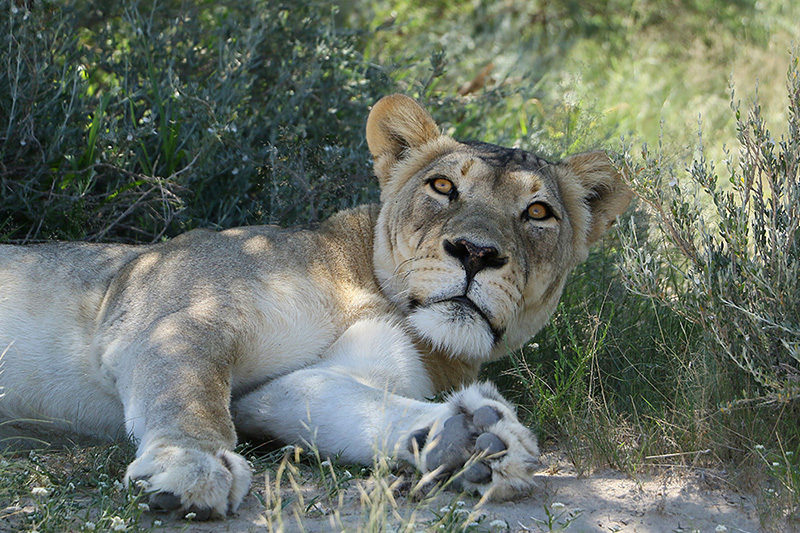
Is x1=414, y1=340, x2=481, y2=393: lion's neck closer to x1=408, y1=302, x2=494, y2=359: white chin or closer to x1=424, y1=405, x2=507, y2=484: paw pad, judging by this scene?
x1=408, y1=302, x2=494, y2=359: white chin

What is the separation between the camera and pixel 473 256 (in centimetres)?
362

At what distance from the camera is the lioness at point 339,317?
3.05 meters

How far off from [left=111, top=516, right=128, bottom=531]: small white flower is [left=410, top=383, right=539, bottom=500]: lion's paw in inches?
36.5

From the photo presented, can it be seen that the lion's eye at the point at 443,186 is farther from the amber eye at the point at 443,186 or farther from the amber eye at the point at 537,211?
the amber eye at the point at 537,211

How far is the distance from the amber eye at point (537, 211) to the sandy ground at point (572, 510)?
129 centimetres

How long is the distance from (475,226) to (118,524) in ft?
6.27

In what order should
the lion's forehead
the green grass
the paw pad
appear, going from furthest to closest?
the lion's forehead
the green grass
the paw pad

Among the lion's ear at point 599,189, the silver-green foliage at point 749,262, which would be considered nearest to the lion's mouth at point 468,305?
the silver-green foliage at point 749,262

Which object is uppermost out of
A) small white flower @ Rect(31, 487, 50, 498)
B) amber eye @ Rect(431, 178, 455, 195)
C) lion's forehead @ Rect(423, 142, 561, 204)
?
lion's forehead @ Rect(423, 142, 561, 204)

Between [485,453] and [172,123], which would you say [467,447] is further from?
[172,123]

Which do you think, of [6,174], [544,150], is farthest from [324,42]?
[6,174]

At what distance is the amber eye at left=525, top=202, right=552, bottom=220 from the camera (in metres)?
4.10

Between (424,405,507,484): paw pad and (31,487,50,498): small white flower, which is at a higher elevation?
(424,405,507,484): paw pad

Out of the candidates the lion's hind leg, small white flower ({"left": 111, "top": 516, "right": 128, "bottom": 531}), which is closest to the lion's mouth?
the lion's hind leg
